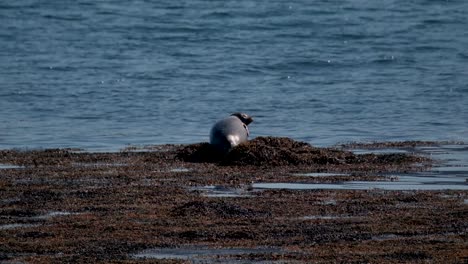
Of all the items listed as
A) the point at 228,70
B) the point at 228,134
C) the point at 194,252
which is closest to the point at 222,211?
the point at 194,252

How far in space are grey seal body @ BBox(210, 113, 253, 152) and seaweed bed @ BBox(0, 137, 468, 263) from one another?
16cm

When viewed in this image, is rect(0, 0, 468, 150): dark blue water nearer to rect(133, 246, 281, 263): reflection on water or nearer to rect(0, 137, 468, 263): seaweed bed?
rect(0, 137, 468, 263): seaweed bed

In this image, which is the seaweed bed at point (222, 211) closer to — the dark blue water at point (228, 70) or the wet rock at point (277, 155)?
the wet rock at point (277, 155)

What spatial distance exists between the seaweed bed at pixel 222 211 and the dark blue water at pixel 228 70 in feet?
10.0

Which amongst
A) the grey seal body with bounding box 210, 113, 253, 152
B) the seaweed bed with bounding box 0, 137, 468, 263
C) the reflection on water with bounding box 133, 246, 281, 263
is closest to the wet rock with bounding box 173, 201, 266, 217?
the seaweed bed with bounding box 0, 137, 468, 263

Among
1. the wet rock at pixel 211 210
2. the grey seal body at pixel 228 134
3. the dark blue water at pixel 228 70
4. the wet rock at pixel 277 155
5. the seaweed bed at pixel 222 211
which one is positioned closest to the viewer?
the seaweed bed at pixel 222 211

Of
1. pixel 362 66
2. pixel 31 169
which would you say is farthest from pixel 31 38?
pixel 31 169

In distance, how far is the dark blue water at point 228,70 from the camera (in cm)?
2020

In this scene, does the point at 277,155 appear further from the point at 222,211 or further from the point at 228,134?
the point at 222,211

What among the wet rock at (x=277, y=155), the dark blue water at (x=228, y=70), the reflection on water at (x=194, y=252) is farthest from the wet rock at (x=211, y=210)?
the dark blue water at (x=228, y=70)

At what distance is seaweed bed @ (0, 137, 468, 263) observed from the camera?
8.98 metres

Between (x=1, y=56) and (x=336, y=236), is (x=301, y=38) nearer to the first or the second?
(x=1, y=56)

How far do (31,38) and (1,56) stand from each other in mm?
3103

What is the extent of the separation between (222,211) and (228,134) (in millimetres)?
4472
